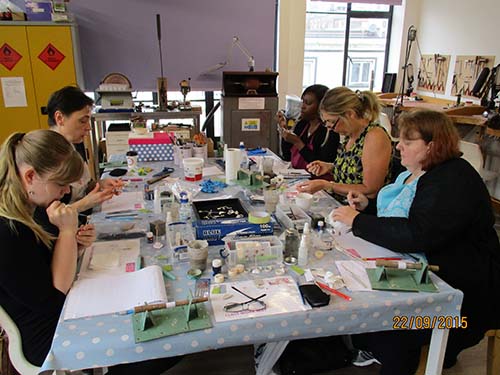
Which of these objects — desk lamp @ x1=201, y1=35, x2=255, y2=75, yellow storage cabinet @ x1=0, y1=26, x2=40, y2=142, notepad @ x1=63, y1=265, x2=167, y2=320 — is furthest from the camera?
desk lamp @ x1=201, y1=35, x2=255, y2=75

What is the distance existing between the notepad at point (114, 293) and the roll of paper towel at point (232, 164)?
1029 mm

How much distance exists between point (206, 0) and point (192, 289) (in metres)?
3.95

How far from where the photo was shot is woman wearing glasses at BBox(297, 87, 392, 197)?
1995 millimetres

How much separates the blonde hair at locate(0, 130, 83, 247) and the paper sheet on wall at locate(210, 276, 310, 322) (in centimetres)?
53

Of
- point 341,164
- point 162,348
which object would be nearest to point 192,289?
point 162,348

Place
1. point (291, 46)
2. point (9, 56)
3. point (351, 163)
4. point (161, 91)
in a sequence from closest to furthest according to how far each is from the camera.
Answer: point (351, 163) < point (9, 56) < point (161, 91) < point (291, 46)

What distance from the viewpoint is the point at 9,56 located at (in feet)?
12.0

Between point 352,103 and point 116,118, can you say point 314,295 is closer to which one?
point 352,103

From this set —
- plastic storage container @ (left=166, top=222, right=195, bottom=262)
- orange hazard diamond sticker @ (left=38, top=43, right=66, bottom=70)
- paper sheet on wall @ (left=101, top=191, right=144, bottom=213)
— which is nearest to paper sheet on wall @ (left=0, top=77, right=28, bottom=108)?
orange hazard diamond sticker @ (left=38, top=43, right=66, bottom=70)

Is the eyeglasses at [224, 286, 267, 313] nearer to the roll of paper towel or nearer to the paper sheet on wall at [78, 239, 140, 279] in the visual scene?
the paper sheet on wall at [78, 239, 140, 279]

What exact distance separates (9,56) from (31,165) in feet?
10.3
